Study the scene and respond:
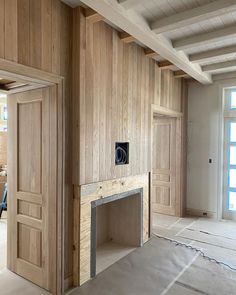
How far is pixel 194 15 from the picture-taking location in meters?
2.49

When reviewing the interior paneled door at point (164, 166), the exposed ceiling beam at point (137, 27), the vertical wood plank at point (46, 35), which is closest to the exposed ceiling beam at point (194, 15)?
the exposed ceiling beam at point (137, 27)

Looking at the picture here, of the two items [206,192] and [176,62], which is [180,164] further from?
[176,62]

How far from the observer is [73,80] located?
262 cm

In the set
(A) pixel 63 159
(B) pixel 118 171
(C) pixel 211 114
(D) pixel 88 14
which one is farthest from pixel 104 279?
(C) pixel 211 114

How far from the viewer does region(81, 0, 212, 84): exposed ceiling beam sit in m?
2.20

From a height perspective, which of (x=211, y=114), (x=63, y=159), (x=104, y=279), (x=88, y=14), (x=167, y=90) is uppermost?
(x=88, y=14)

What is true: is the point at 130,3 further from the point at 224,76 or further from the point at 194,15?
the point at 224,76

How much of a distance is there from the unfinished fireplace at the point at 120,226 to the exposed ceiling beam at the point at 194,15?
2087 mm

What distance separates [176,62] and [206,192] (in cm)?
282

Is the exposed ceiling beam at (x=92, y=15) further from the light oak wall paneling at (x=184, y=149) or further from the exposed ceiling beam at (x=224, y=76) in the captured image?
the exposed ceiling beam at (x=224, y=76)

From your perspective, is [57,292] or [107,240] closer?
[57,292]

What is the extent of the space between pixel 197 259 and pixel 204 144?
253 centimetres

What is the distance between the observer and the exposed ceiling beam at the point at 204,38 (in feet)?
9.61

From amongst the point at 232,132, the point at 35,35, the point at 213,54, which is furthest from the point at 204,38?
the point at 232,132
